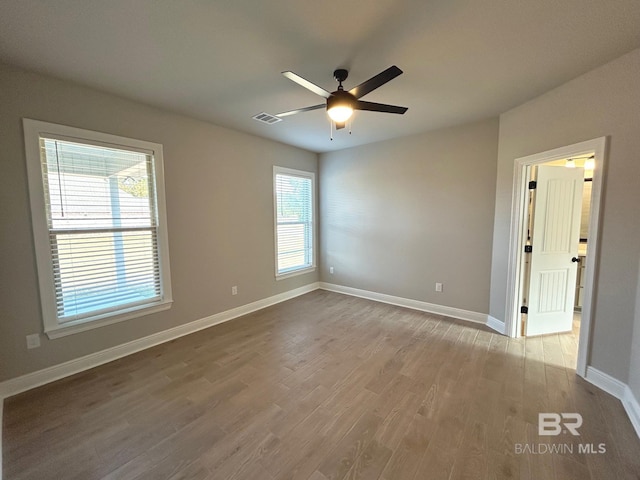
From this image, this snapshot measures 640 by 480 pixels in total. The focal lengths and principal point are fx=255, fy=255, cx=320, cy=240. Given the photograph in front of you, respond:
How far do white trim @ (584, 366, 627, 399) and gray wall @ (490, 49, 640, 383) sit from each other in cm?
5

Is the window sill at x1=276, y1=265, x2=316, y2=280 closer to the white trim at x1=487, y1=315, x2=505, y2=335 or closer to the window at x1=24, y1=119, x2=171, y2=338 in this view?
the window at x1=24, y1=119, x2=171, y2=338

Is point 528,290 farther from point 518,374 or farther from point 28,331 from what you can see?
point 28,331

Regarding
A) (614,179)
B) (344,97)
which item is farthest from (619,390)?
(344,97)

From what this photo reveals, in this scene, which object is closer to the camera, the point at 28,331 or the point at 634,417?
the point at 634,417

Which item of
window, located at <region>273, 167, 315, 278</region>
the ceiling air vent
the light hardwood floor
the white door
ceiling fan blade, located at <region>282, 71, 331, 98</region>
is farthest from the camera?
window, located at <region>273, 167, 315, 278</region>

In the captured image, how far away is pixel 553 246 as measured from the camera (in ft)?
9.83

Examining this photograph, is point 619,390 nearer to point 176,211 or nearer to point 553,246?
point 553,246

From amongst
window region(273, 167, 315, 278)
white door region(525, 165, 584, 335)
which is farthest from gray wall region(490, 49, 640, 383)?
window region(273, 167, 315, 278)

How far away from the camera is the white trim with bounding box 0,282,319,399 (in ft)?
7.14

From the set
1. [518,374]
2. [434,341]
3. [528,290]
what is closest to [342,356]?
[434,341]

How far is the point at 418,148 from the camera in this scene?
12.6ft

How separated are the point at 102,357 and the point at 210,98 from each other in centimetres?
288

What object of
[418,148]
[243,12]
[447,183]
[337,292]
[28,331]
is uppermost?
[243,12]

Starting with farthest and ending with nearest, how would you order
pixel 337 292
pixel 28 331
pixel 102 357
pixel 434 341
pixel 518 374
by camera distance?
1. pixel 337 292
2. pixel 434 341
3. pixel 102 357
4. pixel 518 374
5. pixel 28 331
